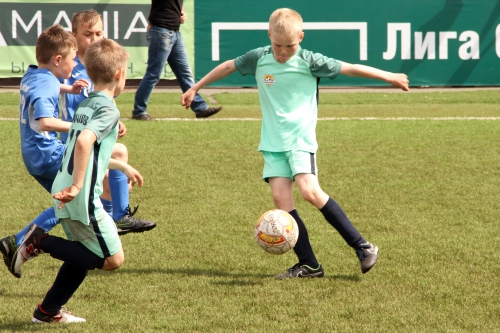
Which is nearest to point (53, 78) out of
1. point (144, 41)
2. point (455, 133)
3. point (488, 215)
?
point (488, 215)

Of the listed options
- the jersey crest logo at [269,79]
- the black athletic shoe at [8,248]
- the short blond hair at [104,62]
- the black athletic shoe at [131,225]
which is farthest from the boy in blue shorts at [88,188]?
the black athletic shoe at [131,225]

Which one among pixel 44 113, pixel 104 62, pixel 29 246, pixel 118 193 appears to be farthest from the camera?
pixel 118 193

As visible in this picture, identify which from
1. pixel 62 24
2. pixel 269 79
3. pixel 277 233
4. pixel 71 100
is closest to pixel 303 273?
pixel 277 233

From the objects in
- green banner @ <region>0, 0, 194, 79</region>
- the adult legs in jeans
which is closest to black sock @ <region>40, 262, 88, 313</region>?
the adult legs in jeans

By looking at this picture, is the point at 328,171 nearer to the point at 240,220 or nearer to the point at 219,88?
the point at 240,220

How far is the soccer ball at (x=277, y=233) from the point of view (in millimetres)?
4719

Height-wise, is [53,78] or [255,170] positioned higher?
[53,78]

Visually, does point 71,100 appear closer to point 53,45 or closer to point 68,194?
point 53,45

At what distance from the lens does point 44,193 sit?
6.94m

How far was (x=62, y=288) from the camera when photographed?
3.97m

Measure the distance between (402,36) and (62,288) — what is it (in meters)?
→ 11.6

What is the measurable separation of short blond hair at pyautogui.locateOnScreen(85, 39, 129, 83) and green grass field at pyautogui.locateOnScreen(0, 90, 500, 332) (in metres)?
1.19

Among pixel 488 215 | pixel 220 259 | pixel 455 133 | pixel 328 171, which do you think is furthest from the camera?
pixel 455 133

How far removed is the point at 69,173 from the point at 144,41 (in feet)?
34.7
